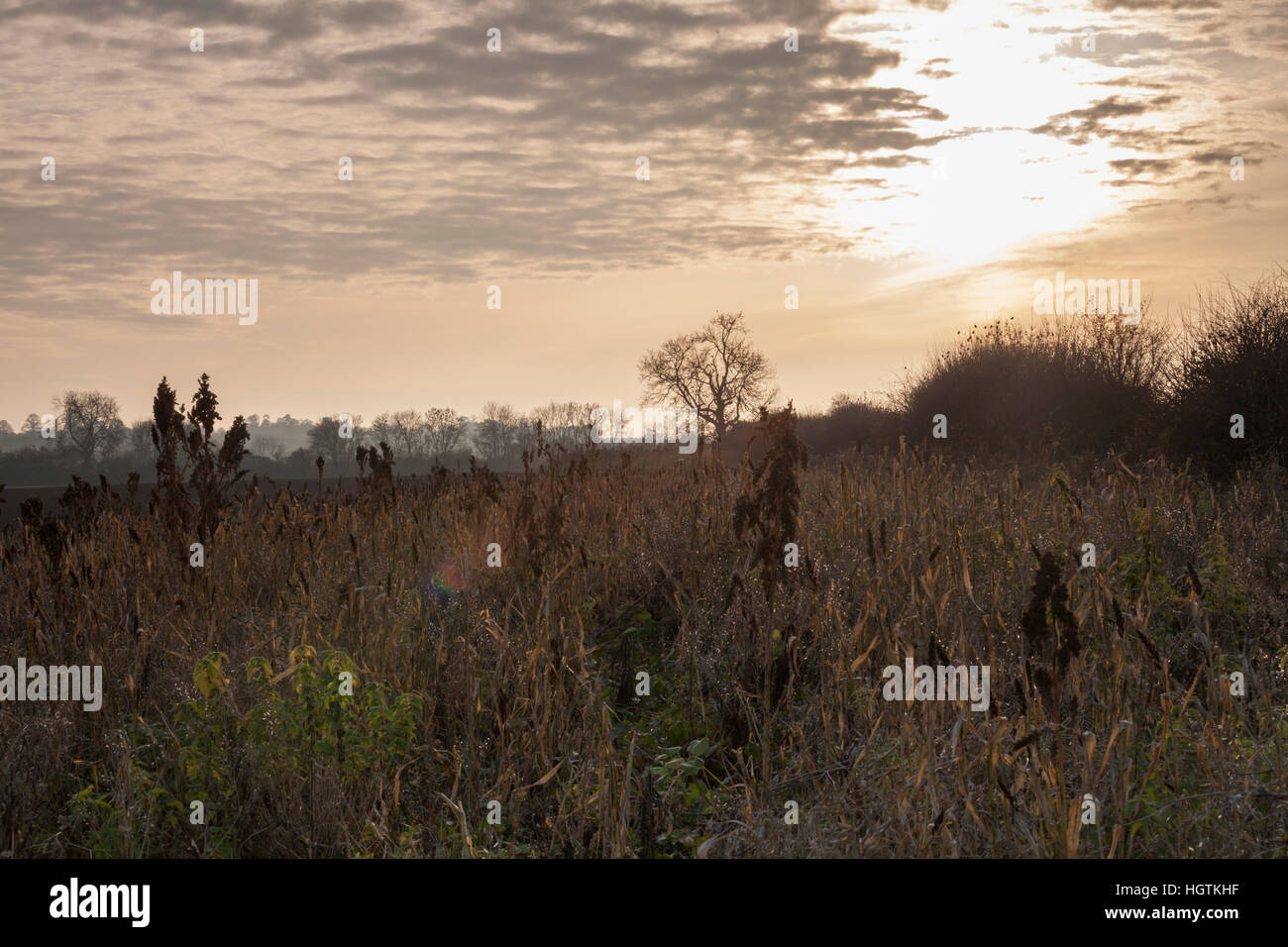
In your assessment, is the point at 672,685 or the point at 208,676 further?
the point at 672,685

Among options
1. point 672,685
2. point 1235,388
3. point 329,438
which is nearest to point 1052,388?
point 1235,388

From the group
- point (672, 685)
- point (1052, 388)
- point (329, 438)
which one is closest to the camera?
point (672, 685)

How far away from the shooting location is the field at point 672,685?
333 cm

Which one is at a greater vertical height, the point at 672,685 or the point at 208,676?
the point at 208,676

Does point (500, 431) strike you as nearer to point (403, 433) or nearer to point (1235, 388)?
point (403, 433)

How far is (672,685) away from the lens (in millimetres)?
5121

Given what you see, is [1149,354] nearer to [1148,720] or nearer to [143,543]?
[1148,720]

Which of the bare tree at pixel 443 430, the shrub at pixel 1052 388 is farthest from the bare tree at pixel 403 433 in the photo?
the shrub at pixel 1052 388

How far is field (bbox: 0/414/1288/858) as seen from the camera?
3.33 metres

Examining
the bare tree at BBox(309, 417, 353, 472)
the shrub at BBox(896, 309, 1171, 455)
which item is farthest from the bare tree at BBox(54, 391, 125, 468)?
the shrub at BBox(896, 309, 1171, 455)

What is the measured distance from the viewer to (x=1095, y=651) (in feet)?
16.2

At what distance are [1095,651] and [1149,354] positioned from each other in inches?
681

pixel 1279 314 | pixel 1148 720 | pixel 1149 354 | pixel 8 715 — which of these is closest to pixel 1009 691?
pixel 1148 720

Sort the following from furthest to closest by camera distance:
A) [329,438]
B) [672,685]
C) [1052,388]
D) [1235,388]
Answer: [329,438] < [1052,388] < [1235,388] < [672,685]
